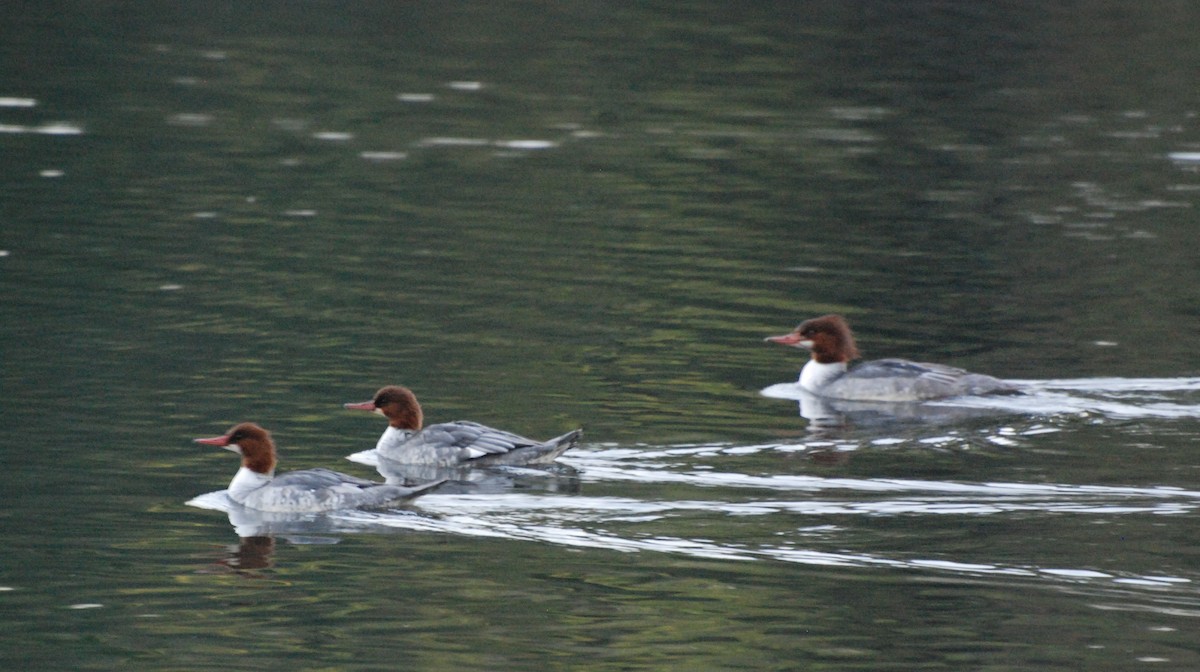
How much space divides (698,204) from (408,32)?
1765 cm

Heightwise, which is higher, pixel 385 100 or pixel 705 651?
pixel 385 100

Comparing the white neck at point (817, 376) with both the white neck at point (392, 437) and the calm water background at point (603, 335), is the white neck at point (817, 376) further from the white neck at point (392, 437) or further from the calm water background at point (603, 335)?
the white neck at point (392, 437)

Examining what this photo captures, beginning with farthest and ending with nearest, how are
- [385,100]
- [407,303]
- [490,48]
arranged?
1. [490,48]
2. [385,100]
3. [407,303]

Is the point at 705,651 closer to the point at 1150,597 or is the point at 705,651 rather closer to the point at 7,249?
the point at 1150,597

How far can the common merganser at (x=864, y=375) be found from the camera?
55.8ft

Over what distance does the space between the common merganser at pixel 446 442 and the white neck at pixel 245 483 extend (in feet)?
4.65

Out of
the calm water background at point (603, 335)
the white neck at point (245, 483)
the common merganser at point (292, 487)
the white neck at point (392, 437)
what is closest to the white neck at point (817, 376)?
the calm water background at point (603, 335)

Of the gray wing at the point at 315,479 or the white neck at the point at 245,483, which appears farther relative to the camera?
the white neck at the point at 245,483

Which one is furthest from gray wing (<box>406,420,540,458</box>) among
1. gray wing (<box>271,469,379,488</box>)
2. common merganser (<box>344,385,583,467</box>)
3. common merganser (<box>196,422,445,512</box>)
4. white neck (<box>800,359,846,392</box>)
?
white neck (<box>800,359,846,392</box>)

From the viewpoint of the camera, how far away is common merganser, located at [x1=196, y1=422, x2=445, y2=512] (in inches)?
520

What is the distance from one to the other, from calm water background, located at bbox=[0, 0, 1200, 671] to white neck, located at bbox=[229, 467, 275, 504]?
1.20 feet

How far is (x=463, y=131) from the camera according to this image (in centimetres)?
3108

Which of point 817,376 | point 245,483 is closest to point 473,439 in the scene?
point 245,483

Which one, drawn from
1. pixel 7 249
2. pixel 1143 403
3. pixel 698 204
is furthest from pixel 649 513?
pixel 698 204
